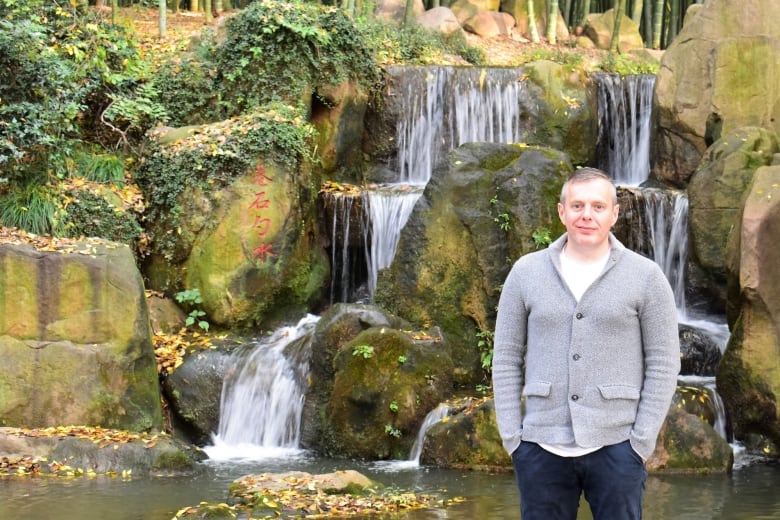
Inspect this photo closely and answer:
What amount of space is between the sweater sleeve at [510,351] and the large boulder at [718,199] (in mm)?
9495

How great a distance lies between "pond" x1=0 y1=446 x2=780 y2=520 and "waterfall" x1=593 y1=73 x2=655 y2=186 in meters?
6.82

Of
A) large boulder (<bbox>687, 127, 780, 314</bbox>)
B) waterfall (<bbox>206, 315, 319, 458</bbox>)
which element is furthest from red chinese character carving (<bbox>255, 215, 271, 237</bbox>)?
large boulder (<bbox>687, 127, 780, 314</bbox>)

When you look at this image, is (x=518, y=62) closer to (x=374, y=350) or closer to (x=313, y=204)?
(x=313, y=204)

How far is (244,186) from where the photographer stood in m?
12.9

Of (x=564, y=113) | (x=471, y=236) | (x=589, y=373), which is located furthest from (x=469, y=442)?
(x=564, y=113)

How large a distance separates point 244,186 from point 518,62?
352 inches

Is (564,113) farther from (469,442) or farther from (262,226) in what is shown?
(469,442)

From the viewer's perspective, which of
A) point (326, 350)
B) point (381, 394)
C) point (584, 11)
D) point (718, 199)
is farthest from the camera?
point (584, 11)

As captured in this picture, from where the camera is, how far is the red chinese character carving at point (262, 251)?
41.8 feet

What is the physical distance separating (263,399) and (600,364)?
8.11 metres

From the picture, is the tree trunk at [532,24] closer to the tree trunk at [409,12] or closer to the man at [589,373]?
the tree trunk at [409,12]

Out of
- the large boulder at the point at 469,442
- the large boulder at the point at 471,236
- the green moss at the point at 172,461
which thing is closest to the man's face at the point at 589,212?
the large boulder at the point at 469,442

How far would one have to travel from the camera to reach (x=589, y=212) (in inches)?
137

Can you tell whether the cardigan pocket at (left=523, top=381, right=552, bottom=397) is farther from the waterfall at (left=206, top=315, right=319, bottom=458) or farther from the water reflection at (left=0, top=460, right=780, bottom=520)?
the waterfall at (left=206, top=315, right=319, bottom=458)
